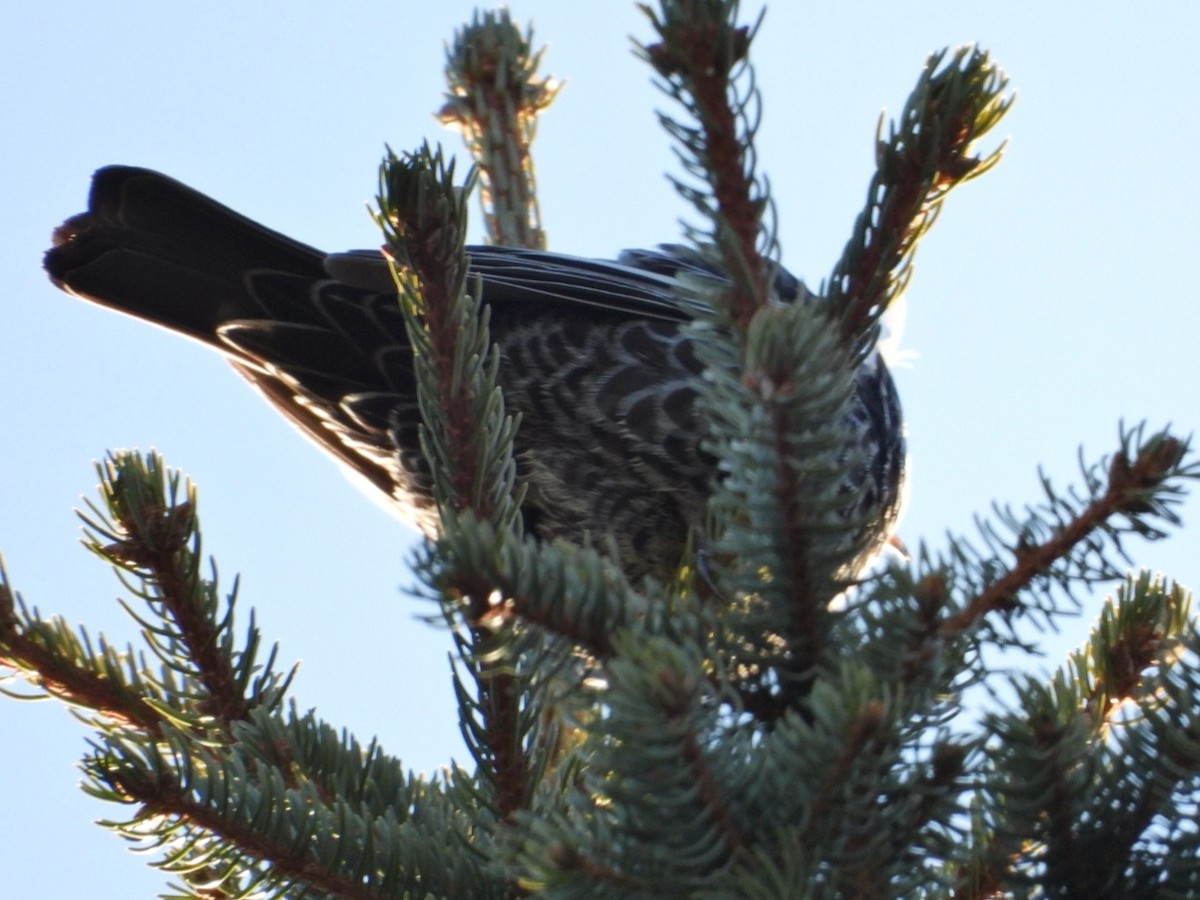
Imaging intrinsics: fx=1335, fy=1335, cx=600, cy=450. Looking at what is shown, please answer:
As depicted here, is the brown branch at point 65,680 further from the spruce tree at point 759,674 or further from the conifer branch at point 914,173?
the conifer branch at point 914,173

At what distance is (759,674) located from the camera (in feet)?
3.14

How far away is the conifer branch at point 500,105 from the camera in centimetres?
257

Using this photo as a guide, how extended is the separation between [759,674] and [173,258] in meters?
1.86

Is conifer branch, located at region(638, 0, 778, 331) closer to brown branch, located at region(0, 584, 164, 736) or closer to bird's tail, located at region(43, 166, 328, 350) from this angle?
brown branch, located at region(0, 584, 164, 736)

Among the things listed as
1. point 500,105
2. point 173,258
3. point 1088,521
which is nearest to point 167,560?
point 1088,521

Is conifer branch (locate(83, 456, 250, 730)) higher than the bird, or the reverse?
the bird

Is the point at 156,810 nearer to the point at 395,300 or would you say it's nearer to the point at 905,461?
the point at 395,300

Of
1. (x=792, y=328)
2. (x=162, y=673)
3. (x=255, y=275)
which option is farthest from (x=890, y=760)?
(x=255, y=275)

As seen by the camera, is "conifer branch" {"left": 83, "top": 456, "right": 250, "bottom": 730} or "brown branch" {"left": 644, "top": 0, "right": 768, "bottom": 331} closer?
→ "brown branch" {"left": 644, "top": 0, "right": 768, "bottom": 331}

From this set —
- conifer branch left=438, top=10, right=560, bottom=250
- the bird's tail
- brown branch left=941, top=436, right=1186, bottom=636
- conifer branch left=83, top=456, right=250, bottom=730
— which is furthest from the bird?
brown branch left=941, top=436, right=1186, bottom=636

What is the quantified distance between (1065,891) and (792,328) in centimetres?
42

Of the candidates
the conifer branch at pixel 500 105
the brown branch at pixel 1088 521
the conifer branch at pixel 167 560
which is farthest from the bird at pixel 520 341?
the brown branch at pixel 1088 521

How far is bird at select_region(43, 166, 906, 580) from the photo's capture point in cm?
246

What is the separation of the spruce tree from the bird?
1283mm
